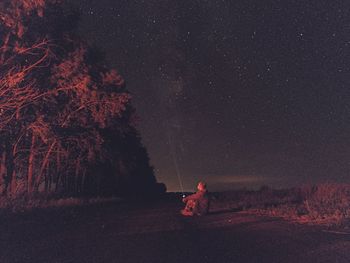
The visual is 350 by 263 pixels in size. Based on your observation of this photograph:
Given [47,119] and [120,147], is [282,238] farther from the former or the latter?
[120,147]

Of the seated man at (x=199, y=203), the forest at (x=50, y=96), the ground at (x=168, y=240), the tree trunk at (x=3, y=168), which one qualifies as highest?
the forest at (x=50, y=96)

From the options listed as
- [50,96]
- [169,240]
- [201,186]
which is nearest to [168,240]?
[169,240]

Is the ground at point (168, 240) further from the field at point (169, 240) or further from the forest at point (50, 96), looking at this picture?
the forest at point (50, 96)

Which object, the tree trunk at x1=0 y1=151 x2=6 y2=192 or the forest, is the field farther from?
the tree trunk at x1=0 y1=151 x2=6 y2=192

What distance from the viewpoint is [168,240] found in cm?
1152

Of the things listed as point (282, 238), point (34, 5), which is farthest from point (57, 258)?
point (34, 5)

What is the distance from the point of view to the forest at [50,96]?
938 inches

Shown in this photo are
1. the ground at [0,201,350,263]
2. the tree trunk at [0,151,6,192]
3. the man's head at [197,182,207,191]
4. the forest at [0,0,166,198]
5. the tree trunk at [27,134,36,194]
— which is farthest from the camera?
the tree trunk at [27,134,36,194]

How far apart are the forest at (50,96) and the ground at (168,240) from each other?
927 centimetres

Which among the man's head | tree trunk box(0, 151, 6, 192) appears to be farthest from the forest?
the man's head

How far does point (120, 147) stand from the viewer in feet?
125

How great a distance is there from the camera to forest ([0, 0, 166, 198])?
938 inches

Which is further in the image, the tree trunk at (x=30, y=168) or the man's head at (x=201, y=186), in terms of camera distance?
the tree trunk at (x=30, y=168)

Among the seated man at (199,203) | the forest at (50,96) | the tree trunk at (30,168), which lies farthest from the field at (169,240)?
the tree trunk at (30,168)
